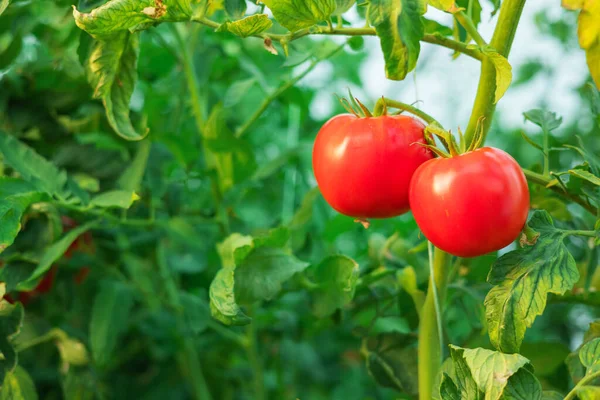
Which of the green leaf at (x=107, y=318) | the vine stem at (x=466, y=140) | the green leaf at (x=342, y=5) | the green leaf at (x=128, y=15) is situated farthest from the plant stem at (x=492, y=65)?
the green leaf at (x=107, y=318)

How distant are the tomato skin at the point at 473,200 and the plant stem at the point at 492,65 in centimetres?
5

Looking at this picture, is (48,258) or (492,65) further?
(48,258)

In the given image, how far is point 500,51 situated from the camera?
1.48 ft

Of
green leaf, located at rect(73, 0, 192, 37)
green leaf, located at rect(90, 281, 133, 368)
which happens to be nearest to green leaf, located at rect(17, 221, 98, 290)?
green leaf, located at rect(90, 281, 133, 368)

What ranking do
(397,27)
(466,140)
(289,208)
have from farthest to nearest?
(289,208)
(466,140)
(397,27)

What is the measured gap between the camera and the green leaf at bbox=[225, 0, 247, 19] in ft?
1.54

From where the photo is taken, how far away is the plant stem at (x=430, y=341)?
1.65 ft

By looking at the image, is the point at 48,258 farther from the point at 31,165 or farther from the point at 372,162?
the point at 372,162

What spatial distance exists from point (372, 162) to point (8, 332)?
34 cm

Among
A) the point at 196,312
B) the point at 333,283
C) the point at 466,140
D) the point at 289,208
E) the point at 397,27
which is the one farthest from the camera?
the point at 289,208

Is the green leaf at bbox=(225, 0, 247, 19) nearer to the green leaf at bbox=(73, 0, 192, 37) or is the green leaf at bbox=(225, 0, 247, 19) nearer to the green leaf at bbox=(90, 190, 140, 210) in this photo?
the green leaf at bbox=(73, 0, 192, 37)

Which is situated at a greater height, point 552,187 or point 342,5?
point 342,5

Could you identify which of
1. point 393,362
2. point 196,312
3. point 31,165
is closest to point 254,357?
point 196,312

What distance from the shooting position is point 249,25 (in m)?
0.42
